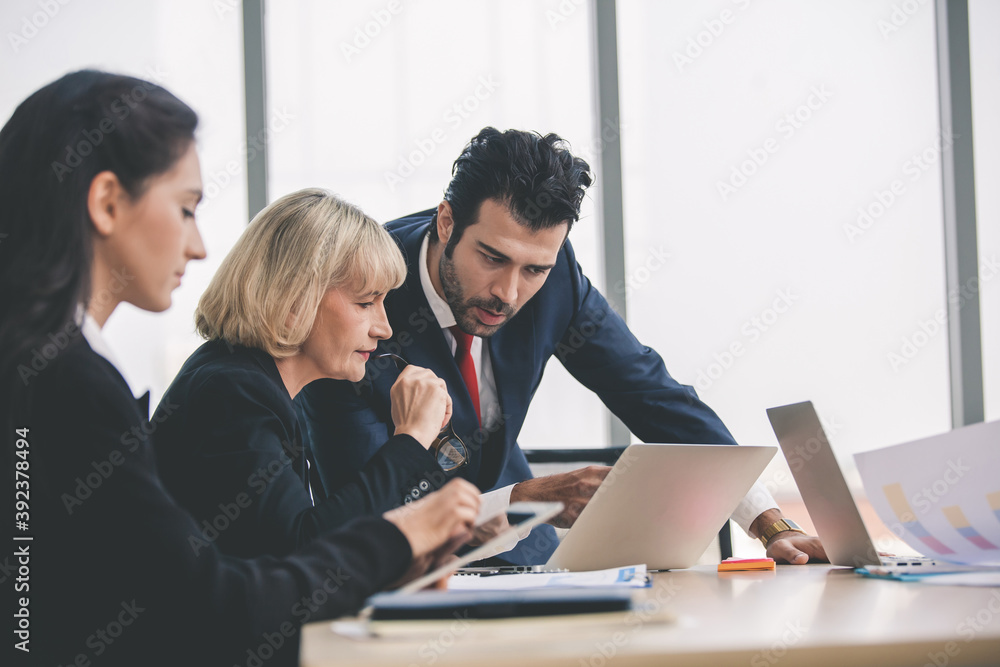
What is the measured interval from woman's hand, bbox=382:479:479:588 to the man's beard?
99 cm

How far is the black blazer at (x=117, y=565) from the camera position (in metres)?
0.79

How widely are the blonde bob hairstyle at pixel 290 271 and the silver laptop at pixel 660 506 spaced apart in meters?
0.62

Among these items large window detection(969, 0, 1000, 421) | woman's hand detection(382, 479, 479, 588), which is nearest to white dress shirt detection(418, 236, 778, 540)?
woman's hand detection(382, 479, 479, 588)

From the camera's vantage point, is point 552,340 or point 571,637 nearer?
point 571,637

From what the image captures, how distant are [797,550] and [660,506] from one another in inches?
14.1

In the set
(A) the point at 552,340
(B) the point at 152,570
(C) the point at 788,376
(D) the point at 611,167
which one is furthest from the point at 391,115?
(B) the point at 152,570

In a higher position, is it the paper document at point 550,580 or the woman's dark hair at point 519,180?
the woman's dark hair at point 519,180

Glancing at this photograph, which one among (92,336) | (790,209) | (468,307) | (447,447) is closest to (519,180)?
Result: (468,307)

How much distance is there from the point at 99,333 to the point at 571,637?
630mm

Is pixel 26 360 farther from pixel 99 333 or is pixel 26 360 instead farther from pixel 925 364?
pixel 925 364

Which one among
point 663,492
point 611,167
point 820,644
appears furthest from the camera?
point 611,167

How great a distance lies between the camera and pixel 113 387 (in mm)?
834

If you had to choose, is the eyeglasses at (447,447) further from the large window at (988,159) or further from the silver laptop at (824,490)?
the large window at (988,159)

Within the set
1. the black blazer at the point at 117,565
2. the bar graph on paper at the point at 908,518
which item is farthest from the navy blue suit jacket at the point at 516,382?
the black blazer at the point at 117,565
